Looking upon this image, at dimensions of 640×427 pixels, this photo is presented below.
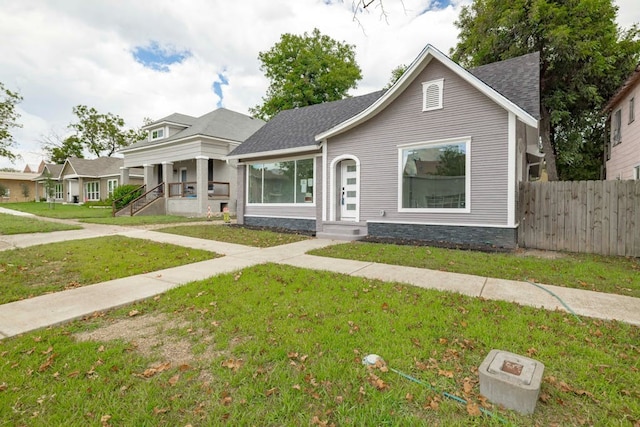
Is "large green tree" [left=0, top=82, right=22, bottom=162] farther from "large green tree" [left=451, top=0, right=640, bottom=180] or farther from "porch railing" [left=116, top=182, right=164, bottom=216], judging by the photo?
"large green tree" [left=451, top=0, right=640, bottom=180]

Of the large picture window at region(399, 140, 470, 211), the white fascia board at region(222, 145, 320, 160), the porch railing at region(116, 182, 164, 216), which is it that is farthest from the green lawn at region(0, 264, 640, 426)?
the porch railing at region(116, 182, 164, 216)

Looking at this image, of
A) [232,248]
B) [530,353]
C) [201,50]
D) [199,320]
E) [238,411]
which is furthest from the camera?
[201,50]

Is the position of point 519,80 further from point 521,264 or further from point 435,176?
point 521,264

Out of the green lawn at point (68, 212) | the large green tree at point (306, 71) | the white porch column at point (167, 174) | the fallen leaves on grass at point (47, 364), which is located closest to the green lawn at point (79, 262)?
the fallen leaves on grass at point (47, 364)

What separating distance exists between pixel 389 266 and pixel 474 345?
327 cm

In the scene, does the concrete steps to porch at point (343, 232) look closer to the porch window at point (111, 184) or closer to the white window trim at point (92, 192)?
the porch window at point (111, 184)

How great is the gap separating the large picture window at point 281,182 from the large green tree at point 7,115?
3421cm

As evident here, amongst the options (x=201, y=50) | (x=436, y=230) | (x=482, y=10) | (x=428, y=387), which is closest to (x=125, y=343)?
(x=428, y=387)

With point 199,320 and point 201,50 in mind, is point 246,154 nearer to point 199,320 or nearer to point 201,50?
point 201,50

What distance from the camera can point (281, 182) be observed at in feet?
43.0

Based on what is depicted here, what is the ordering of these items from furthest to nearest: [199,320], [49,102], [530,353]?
[49,102] < [199,320] < [530,353]

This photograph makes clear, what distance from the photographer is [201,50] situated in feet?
58.2

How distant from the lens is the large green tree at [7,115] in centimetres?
3117

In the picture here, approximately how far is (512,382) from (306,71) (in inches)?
1187
